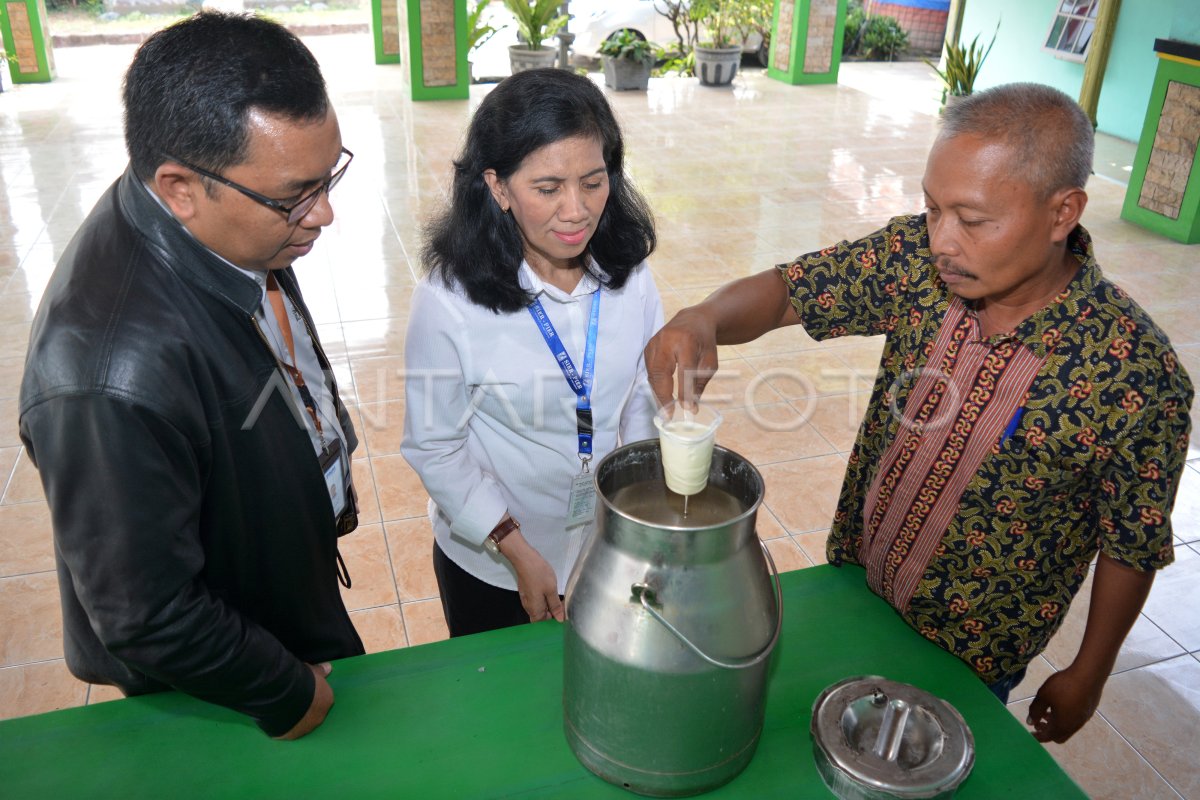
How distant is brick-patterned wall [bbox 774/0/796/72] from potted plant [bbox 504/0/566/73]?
9.42 ft

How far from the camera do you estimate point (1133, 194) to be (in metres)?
7.11

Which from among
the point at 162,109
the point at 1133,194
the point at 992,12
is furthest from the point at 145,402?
the point at 992,12

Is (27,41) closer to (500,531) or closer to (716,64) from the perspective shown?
(716,64)

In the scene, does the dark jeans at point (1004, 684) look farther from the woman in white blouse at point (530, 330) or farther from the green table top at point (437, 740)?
the woman in white blouse at point (530, 330)

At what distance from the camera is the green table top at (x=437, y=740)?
4.77 feet

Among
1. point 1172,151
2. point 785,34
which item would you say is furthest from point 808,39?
point 1172,151

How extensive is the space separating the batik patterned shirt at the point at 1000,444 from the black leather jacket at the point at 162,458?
1.08 m

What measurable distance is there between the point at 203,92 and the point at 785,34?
11.6m

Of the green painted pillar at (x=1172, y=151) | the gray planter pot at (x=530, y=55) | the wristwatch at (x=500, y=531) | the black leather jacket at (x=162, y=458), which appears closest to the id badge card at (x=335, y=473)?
the black leather jacket at (x=162, y=458)

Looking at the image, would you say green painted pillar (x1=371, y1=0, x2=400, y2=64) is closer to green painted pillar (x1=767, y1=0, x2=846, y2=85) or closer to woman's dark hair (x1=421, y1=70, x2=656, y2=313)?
green painted pillar (x1=767, y1=0, x2=846, y2=85)

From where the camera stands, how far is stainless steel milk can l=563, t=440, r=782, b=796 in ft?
4.06

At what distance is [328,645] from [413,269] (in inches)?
173

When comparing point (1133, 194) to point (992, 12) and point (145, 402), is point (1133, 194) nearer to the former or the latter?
point (992, 12)

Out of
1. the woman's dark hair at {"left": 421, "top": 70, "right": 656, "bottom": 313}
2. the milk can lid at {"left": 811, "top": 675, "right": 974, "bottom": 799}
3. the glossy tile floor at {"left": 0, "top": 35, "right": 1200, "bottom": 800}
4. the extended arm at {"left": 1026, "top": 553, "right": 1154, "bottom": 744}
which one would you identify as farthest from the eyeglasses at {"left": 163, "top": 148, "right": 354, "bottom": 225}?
the glossy tile floor at {"left": 0, "top": 35, "right": 1200, "bottom": 800}
